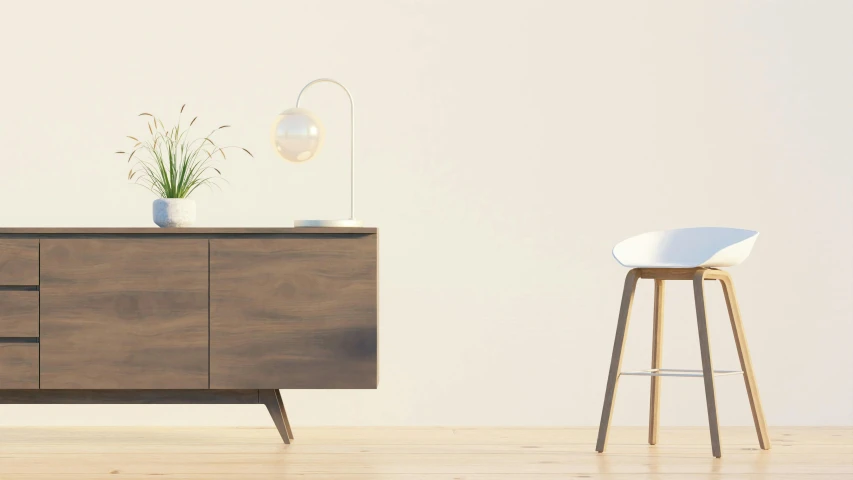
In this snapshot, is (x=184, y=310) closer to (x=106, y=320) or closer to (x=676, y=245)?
(x=106, y=320)

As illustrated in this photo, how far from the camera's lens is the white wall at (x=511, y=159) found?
13.4ft

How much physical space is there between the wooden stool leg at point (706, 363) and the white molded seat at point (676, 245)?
140 millimetres

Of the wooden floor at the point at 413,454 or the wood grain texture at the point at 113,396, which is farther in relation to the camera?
the wood grain texture at the point at 113,396

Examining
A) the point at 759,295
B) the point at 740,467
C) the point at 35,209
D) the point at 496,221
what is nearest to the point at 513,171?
the point at 496,221

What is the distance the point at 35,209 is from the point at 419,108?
5.27 ft

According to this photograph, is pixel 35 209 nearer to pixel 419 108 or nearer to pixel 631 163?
pixel 419 108

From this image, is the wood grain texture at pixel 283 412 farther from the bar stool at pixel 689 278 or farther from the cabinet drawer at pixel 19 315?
the bar stool at pixel 689 278

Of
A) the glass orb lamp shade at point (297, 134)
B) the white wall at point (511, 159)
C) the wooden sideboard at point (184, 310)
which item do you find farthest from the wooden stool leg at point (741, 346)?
the glass orb lamp shade at point (297, 134)

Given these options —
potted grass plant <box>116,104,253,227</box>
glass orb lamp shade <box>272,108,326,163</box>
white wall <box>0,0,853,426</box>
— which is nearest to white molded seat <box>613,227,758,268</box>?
white wall <box>0,0,853,426</box>

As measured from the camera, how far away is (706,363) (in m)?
3.19

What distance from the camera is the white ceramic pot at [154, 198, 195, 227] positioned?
3432 millimetres

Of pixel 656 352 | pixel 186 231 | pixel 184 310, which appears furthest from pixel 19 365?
pixel 656 352

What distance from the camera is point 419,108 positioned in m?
4.11

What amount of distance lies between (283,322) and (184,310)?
0.33 metres
